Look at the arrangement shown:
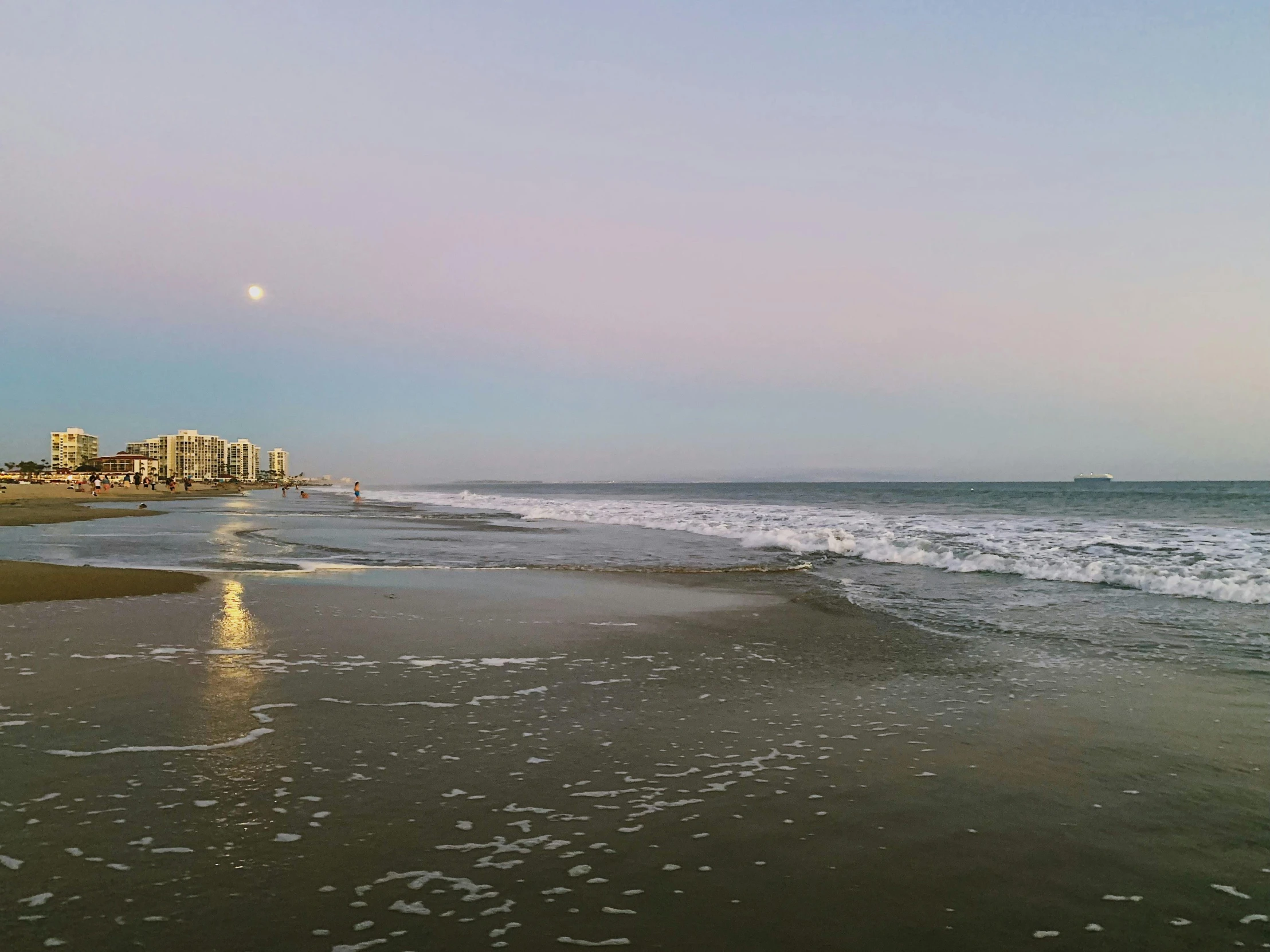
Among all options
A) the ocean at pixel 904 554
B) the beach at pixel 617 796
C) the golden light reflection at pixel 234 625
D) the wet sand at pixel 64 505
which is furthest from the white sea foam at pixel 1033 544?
the wet sand at pixel 64 505

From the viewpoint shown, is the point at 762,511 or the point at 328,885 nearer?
the point at 328,885

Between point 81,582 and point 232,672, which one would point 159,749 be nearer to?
point 232,672

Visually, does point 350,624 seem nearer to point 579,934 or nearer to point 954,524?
point 579,934

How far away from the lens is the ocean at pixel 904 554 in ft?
37.3

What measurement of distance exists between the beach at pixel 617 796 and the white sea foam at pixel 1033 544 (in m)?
8.22

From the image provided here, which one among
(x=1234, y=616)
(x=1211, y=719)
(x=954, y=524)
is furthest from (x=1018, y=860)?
(x=954, y=524)

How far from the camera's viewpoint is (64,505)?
2047 inches

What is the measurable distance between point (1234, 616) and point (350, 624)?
13.4 m

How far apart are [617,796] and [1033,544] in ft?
71.5

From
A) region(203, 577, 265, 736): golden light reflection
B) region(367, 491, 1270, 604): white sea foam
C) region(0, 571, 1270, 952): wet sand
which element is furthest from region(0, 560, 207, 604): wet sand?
region(367, 491, 1270, 604): white sea foam

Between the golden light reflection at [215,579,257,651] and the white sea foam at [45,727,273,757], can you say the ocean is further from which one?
the white sea foam at [45,727,273,757]

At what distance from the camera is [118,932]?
317 cm

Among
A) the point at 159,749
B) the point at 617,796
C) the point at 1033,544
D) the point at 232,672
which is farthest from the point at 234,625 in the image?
the point at 1033,544

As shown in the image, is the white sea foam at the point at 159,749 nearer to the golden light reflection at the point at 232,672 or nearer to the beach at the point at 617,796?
the beach at the point at 617,796
